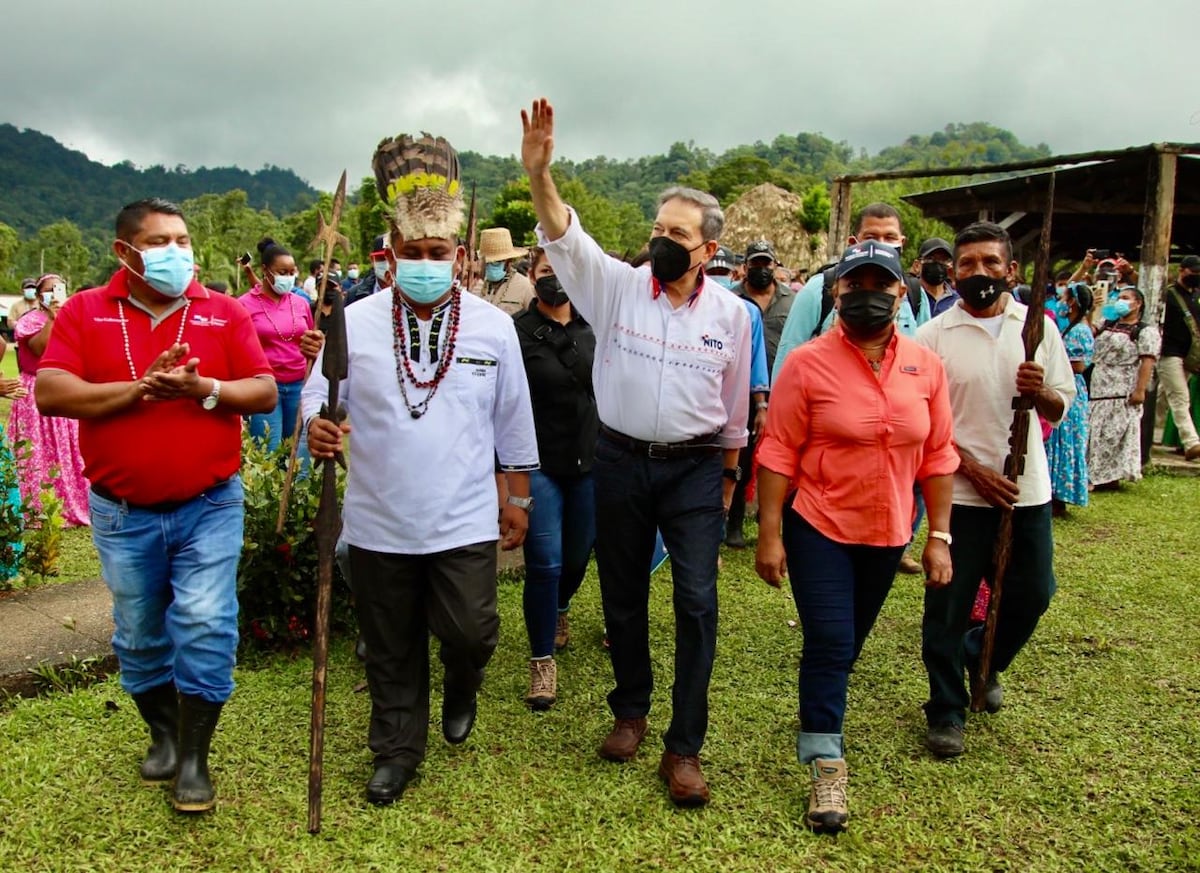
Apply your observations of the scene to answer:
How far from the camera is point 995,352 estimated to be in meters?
3.96

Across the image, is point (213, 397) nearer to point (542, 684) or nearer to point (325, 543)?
point (325, 543)

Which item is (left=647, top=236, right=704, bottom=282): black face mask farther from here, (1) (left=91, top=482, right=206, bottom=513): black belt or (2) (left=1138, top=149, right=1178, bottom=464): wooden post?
(2) (left=1138, top=149, right=1178, bottom=464): wooden post

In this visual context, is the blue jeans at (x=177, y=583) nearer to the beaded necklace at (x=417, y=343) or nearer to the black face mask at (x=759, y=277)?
the beaded necklace at (x=417, y=343)

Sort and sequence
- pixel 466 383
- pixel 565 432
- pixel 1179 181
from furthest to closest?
pixel 1179 181
pixel 565 432
pixel 466 383

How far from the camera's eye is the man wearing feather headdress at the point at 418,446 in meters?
3.44

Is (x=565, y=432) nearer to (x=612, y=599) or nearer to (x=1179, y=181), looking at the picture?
(x=612, y=599)

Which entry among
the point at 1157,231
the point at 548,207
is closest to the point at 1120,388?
the point at 1157,231

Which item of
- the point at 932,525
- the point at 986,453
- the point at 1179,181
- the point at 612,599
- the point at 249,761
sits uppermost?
the point at 1179,181

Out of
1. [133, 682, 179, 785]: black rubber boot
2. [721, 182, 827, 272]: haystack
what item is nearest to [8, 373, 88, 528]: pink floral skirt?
[133, 682, 179, 785]: black rubber boot

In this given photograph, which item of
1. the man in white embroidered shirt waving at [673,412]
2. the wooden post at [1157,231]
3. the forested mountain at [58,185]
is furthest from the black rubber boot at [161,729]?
the forested mountain at [58,185]

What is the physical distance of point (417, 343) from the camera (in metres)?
3.51

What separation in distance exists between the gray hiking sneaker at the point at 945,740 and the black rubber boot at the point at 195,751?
2.81 metres

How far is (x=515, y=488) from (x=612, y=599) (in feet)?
1.96

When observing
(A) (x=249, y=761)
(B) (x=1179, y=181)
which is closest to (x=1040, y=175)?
(B) (x=1179, y=181)
